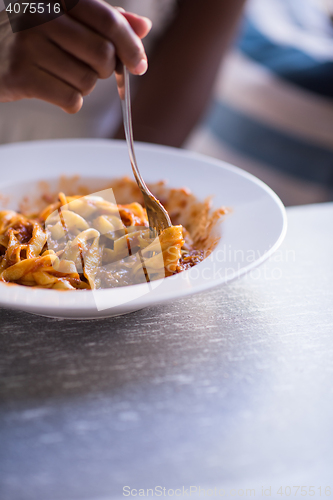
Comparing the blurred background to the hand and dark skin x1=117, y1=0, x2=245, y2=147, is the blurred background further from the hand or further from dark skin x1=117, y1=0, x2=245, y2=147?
the hand

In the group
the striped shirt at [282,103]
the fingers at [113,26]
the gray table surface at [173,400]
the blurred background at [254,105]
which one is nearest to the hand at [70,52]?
the fingers at [113,26]

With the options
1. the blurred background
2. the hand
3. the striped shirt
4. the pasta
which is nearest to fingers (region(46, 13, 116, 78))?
the hand

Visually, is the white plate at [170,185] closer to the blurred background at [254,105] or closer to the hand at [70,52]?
the hand at [70,52]

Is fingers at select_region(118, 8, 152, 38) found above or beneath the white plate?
above

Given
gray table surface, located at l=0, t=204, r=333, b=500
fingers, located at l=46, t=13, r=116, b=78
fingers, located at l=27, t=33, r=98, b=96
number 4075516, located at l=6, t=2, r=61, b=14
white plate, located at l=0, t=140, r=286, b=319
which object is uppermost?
number 4075516, located at l=6, t=2, r=61, b=14

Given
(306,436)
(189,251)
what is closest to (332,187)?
(189,251)

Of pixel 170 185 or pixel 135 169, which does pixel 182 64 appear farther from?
pixel 135 169

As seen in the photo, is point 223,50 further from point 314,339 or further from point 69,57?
point 314,339
